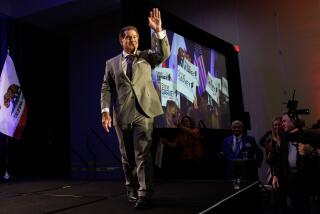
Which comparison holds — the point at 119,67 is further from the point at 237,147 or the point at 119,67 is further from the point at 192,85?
the point at 192,85

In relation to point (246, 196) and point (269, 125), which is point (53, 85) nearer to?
point (269, 125)

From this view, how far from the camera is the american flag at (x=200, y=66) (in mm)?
5137

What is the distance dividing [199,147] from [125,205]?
2225mm

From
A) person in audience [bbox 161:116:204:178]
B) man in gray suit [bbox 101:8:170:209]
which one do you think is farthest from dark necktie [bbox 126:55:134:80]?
person in audience [bbox 161:116:204:178]

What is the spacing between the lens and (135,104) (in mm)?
2012

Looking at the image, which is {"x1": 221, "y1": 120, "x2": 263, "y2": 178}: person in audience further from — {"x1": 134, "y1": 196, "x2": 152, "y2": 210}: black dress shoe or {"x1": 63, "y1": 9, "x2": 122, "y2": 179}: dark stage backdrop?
{"x1": 63, "y1": 9, "x2": 122, "y2": 179}: dark stage backdrop

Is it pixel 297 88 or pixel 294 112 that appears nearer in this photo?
pixel 294 112

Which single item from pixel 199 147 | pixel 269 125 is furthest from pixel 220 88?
pixel 199 147

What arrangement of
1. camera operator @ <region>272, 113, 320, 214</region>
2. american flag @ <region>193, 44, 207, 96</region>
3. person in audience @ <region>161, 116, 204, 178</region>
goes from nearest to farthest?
camera operator @ <region>272, 113, 320, 214</region> → person in audience @ <region>161, 116, 204, 178</region> → american flag @ <region>193, 44, 207, 96</region>

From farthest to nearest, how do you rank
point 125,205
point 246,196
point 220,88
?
point 220,88
point 246,196
point 125,205

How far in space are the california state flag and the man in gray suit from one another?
3.74 metres

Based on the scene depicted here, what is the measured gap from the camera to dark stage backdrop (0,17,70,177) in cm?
647

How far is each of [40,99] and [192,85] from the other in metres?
3.58

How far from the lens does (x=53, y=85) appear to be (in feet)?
24.0
